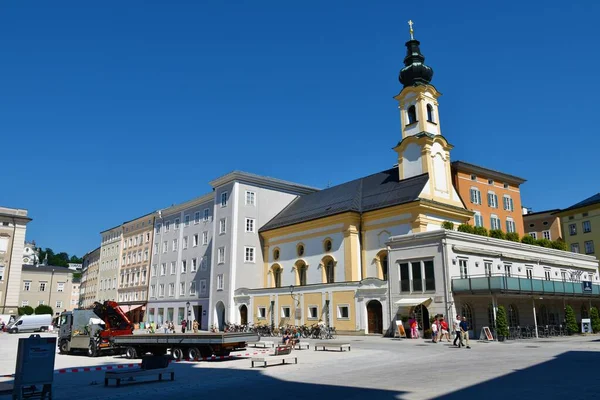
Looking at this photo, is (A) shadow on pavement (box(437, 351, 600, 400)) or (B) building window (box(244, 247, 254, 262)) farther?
(B) building window (box(244, 247, 254, 262))

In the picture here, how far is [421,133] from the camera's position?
4419 centimetres

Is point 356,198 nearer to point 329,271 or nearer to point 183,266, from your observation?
point 329,271

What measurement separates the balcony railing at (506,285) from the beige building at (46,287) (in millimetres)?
73596

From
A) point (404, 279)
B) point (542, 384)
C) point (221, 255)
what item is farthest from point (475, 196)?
point (542, 384)

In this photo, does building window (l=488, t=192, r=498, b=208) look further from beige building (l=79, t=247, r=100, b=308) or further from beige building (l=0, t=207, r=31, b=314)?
beige building (l=79, t=247, r=100, b=308)

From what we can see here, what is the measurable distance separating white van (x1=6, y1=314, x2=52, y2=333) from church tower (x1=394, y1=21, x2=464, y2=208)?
140 feet

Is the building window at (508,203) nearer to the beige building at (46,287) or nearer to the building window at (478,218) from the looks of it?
the building window at (478,218)

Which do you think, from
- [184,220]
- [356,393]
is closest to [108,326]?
[356,393]

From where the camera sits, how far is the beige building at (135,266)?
6619cm

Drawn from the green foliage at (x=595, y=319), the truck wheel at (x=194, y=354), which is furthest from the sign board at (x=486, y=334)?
the truck wheel at (x=194, y=354)

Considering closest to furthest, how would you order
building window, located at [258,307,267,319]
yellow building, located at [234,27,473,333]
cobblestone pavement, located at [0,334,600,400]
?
cobblestone pavement, located at [0,334,600,400] < yellow building, located at [234,27,473,333] < building window, located at [258,307,267,319]

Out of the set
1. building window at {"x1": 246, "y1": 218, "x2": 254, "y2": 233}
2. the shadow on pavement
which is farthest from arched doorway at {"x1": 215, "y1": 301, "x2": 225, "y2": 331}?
the shadow on pavement

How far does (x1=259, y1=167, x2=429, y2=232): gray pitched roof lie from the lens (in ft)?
139

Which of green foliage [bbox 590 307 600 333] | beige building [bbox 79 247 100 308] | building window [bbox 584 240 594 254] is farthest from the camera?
beige building [bbox 79 247 100 308]
